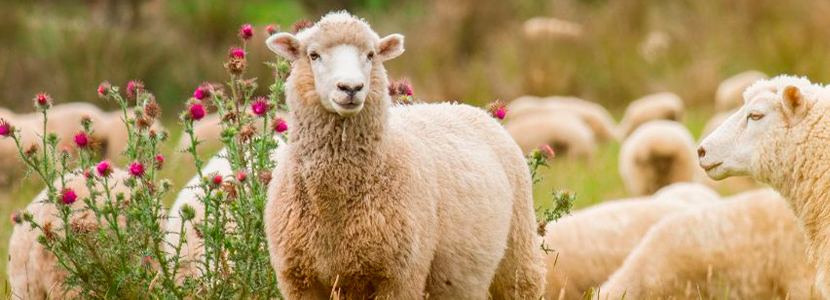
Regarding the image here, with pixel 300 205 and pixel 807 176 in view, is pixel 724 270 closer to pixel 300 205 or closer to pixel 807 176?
pixel 807 176

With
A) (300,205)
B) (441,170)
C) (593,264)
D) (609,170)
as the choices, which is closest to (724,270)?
(593,264)

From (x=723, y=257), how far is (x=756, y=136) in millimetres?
1421

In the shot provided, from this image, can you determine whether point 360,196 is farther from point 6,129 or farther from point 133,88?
point 6,129

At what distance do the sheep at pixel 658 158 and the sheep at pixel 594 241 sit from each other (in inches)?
122

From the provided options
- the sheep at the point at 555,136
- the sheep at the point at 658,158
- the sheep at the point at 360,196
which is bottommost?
the sheep at the point at 360,196

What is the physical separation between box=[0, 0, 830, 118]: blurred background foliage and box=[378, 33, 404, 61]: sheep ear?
40.9 feet

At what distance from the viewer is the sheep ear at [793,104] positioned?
4980 millimetres

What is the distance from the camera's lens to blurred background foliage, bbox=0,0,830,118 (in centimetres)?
1825

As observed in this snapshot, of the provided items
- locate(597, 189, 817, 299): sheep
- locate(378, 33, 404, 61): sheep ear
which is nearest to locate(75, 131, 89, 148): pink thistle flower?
locate(378, 33, 404, 61): sheep ear

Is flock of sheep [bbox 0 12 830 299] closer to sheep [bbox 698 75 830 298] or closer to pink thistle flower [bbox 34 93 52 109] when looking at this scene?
sheep [bbox 698 75 830 298]

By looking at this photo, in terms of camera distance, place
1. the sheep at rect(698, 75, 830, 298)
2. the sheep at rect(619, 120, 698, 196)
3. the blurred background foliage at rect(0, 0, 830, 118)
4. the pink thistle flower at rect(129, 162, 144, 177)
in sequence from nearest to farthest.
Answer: the pink thistle flower at rect(129, 162, 144, 177) → the sheep at rect(698, 75, 830, 298) → the sheep at rect(619, 120, 698, 196) → the blurred background foliage at rect(0, 0, 830, 118)

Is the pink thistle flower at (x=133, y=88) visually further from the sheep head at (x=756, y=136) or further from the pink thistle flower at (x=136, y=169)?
the sheep head at (x=756, y=136)

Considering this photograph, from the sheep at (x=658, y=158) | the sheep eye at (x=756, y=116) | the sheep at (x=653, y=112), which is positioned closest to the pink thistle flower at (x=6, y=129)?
the sheep eye at (x=756, y=116)

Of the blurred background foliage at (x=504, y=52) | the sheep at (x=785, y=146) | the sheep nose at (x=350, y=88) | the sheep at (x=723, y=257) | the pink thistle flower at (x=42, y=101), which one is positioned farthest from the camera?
the blurred background foliage at (x=504, y=52)
